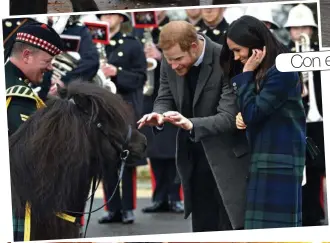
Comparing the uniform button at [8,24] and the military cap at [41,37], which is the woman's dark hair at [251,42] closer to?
the military cap at [41,37]

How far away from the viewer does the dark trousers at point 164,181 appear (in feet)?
19.1

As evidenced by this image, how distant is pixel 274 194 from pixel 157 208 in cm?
123

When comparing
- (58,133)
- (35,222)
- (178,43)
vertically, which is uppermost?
(178,43)

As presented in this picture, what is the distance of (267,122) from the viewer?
441 centimetres

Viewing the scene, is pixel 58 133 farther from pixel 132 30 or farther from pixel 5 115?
pixel 132 30

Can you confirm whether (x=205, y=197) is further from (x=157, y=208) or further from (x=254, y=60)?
(x=157, y=208)

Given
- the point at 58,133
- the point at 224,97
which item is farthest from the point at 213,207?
the point at 58,133

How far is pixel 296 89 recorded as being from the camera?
438 cm

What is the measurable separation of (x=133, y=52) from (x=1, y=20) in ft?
4.22

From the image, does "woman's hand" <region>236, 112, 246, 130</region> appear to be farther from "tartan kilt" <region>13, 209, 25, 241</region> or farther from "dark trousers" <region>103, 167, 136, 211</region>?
"tartan kilt" <region>13, 209, 25, 241</region>

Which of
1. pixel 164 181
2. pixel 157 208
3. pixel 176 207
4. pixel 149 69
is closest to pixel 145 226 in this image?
pixel 149 69

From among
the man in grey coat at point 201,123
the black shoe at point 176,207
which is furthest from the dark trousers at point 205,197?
the black shoe at point 176,207

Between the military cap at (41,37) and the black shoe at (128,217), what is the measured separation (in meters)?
0.87

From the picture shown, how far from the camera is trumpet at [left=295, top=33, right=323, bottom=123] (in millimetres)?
4465
